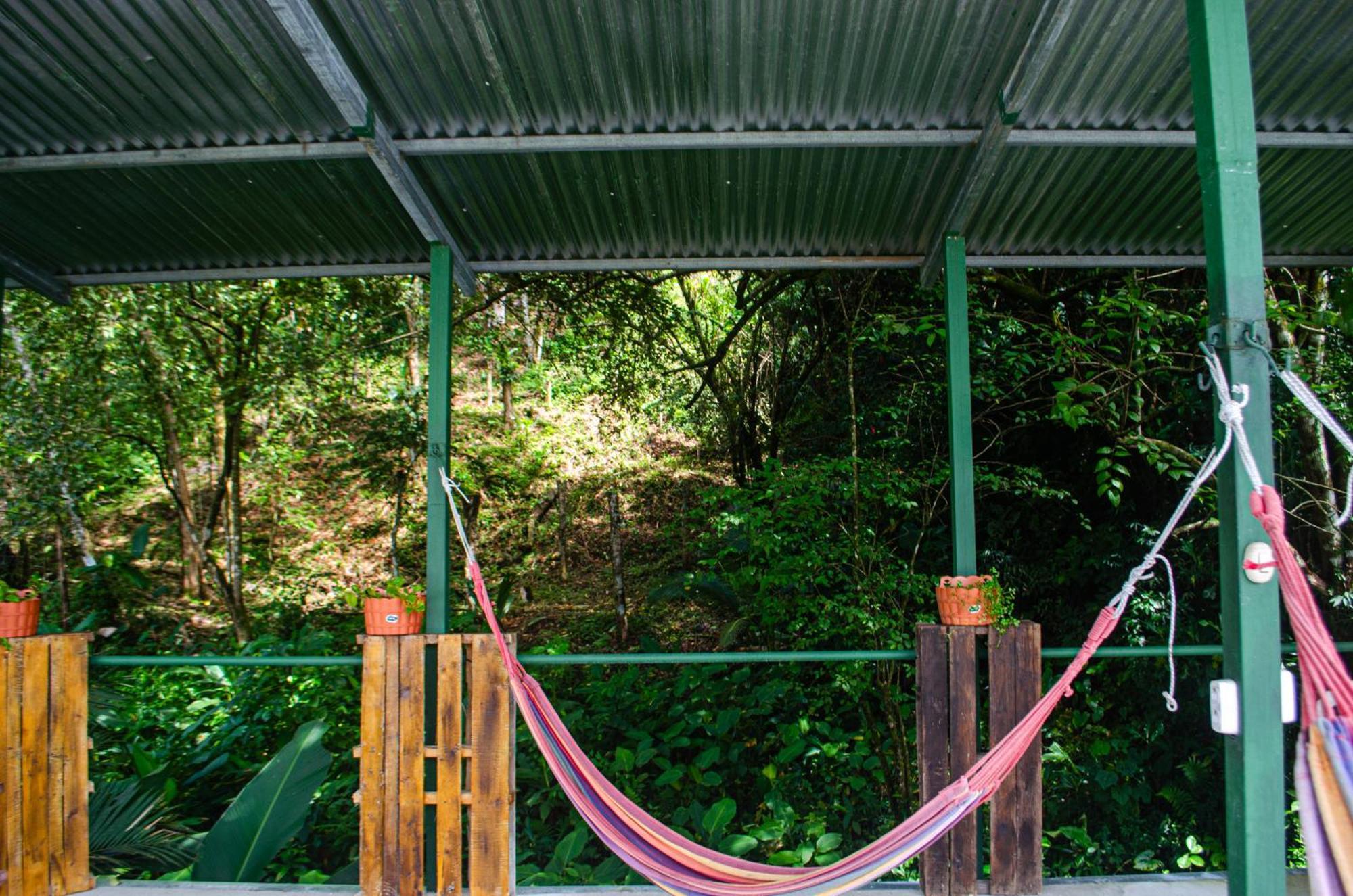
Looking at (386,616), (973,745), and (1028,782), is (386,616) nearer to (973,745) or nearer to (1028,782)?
(973,745)

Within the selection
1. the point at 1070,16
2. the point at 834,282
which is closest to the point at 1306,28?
the point at 1070,16

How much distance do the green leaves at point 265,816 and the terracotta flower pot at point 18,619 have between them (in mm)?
931

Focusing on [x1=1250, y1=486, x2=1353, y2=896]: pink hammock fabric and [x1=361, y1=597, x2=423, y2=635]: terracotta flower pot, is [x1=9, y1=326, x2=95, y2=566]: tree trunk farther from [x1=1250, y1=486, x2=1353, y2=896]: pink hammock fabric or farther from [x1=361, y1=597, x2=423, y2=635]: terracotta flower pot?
[x1=1250, y1=486, x2=1353, y2=896]: pink hammock fabric

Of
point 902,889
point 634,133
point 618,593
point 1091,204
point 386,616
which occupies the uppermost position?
point 634,133

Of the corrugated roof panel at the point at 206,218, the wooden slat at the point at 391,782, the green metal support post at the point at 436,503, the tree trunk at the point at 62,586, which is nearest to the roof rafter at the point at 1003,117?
the green metal support post at the point at 436,503

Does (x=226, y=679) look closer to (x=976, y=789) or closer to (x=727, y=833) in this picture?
(x=727, y=833)

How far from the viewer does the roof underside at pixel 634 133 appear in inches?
91.1

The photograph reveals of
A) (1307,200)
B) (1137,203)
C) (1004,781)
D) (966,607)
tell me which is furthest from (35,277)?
(1307,200)

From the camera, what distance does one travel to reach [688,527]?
24.3 feet

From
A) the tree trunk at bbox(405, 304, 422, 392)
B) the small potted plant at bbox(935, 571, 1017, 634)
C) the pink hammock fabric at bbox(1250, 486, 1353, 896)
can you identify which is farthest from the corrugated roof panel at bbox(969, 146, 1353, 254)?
the tree trunk at bbox(405, 304, 422, 392)

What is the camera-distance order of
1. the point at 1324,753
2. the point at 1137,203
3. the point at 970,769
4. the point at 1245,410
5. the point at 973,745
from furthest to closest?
the point at 1137,203 < the point at 973,745 < the point at 970,769 < the point at 1245,410 < the point at 1324,753

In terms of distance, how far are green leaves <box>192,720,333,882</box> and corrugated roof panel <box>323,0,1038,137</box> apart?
244 centimetres

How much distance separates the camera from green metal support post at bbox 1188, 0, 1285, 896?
1.65 m

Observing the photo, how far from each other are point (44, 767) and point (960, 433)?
10.8 feet
